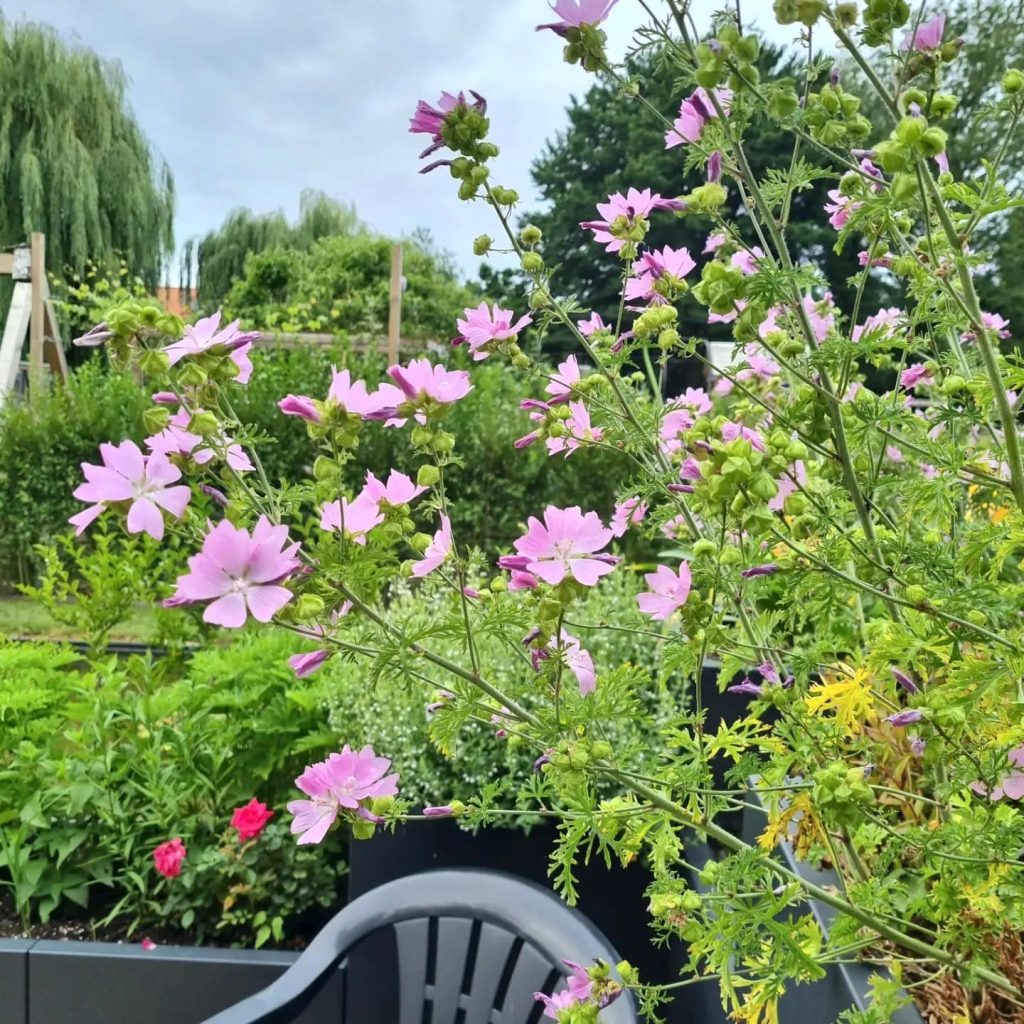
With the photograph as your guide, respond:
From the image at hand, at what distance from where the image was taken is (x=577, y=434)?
979 millimetres

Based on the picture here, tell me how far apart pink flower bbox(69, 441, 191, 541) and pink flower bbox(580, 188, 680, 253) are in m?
0.54

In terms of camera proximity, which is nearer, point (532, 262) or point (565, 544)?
point (565, 544)

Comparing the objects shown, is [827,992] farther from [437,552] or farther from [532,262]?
[532,262]

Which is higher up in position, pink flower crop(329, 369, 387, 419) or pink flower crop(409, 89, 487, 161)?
pink flower crop(409, 89, 487, 161)

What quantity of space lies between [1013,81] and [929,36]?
8 cm

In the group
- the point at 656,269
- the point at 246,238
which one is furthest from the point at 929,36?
the point at 246,238

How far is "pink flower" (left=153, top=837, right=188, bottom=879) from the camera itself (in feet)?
5.26

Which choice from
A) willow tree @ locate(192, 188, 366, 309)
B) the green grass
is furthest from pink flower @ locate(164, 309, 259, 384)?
willow tree @ locate(192, 188, 366, 309)

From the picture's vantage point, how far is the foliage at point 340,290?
9.30m

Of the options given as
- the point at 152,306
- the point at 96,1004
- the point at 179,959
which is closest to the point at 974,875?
the point at 152,306

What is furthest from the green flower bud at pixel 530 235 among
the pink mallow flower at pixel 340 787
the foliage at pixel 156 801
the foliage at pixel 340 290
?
the foliage at pixel 340 290

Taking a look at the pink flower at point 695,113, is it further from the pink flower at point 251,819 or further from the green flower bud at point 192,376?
the pink flower at point 251,819

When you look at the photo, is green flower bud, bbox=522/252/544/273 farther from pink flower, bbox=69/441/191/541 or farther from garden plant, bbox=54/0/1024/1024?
pink flower, bbox=69/441/191/541

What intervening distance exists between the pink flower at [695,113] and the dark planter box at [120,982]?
59.0 inches
